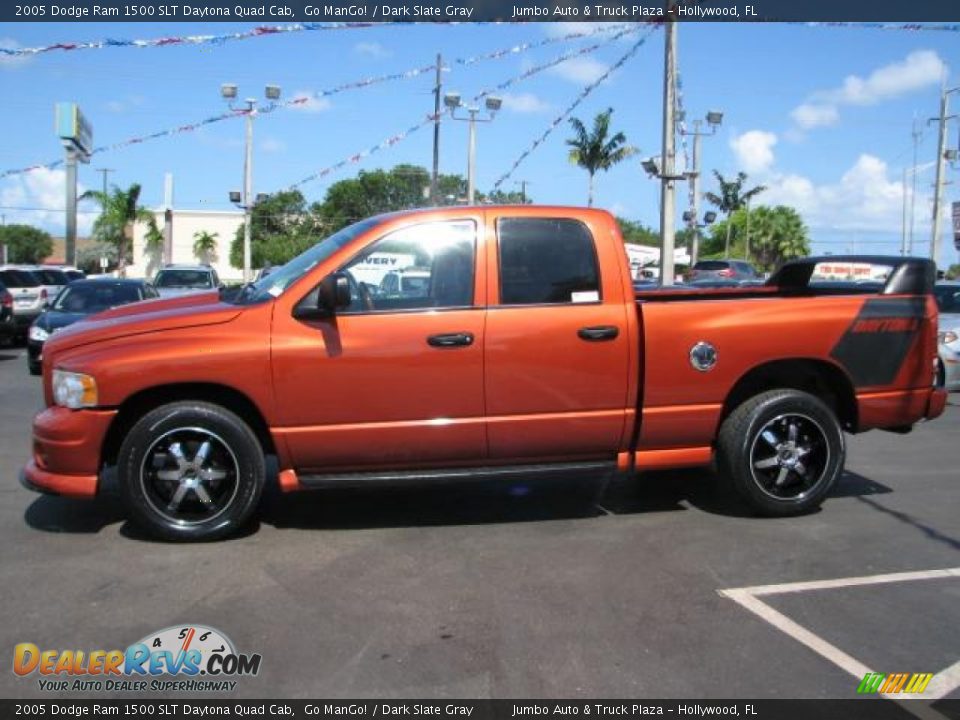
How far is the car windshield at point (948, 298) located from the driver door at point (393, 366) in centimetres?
976

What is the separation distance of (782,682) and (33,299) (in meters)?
18.5

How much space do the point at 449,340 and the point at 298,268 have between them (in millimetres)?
1153

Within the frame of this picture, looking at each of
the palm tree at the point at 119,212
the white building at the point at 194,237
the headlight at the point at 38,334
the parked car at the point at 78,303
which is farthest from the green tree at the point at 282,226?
the headlight at the point at 38,334

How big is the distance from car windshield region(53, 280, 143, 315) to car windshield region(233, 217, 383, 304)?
897cm

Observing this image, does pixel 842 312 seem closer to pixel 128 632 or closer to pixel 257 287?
pixel 257 287

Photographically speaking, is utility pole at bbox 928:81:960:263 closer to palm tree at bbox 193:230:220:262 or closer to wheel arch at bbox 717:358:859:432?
wheel arch at bbox 717:358:859:432

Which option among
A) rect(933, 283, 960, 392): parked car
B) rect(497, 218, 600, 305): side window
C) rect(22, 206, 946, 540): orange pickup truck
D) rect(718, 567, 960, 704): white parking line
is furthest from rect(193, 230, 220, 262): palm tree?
rect(718, 567, 960, 704): white parking line

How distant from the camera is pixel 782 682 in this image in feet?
11.1

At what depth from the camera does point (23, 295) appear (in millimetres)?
18125

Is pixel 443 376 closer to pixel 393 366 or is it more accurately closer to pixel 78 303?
Result: pixel 393 366

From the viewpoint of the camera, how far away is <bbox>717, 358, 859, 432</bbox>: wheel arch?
18.3 feet

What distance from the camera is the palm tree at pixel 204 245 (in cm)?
6072

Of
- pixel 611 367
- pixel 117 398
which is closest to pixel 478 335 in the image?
pixel 611 367
